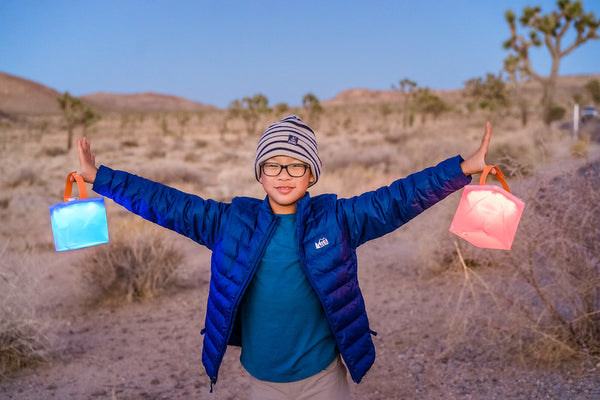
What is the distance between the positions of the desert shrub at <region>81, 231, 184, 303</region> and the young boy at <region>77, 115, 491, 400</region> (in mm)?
4213

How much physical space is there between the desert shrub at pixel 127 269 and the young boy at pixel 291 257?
166 inches

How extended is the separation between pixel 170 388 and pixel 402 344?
2025 mm

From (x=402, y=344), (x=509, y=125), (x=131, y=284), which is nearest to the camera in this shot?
(x=402, y=344)

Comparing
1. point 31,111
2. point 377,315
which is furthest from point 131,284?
point 31,111

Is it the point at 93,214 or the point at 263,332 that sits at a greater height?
the point at 93,214

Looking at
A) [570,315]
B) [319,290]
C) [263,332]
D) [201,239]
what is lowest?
[570,315]

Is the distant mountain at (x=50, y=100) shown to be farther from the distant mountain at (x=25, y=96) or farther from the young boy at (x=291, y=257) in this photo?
the young boy at (x=291, y=257)

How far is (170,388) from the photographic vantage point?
4.03 meters

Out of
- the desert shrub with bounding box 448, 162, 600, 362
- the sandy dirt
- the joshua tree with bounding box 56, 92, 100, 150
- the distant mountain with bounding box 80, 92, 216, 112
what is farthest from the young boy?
the distant mountain with bounding box 80, 92, 216, 112

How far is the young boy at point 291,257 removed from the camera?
2072 mm

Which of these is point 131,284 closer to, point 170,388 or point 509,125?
point 170,388

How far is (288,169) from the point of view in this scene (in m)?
2.22

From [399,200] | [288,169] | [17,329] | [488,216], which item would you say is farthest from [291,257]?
[17,329]

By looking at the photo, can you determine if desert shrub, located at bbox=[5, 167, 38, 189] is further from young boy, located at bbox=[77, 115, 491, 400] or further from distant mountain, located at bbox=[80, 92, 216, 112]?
distant mountain, located at bbox=[80, 92, 216, 112]
